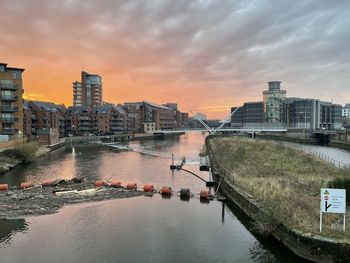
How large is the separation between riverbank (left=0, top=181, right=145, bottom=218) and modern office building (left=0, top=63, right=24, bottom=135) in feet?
122

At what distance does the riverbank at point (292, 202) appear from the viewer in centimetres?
1452

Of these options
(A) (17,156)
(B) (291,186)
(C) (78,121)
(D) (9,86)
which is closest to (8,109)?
(D) (9,86)

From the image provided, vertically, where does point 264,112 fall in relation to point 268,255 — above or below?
above

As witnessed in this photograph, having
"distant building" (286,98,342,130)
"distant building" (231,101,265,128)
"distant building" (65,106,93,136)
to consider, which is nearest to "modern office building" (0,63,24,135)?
"distant building" (65,106,93,136)

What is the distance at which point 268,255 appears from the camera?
53.4ft

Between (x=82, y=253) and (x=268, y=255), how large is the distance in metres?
9.05

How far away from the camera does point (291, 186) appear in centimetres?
2412

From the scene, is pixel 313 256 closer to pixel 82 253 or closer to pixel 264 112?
pixel 82 253

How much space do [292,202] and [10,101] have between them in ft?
197

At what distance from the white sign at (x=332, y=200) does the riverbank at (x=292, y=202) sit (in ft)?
2.96

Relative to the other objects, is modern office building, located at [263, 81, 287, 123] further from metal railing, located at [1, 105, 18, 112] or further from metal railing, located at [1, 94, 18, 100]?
metal railing, located at [1, 105, 18, 112]

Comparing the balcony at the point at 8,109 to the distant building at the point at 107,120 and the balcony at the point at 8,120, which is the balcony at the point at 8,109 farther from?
the distant building at the point at 107,120

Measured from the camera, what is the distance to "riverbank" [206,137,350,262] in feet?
47.6

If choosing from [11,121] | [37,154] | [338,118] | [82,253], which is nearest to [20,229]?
[82,253]
